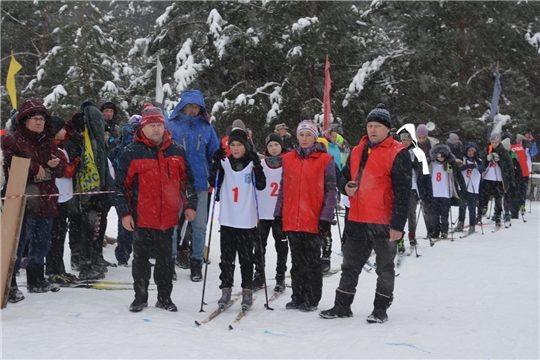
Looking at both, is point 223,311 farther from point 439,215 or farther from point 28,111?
point 439,215

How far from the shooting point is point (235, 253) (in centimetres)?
605

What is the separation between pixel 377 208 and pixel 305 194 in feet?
2.77

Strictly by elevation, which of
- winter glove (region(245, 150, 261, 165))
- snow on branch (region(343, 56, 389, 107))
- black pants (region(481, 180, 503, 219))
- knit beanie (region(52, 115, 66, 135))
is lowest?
black pants (region(481, 180, 503, 219))

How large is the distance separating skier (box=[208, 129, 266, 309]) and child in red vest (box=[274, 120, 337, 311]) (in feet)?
1.26

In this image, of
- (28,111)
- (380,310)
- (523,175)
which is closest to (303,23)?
(523,175)

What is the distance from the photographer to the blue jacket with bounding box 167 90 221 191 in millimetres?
7371

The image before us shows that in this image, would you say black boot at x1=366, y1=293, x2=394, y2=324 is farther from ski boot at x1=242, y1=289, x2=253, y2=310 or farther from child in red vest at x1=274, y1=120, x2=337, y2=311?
Result: ski boot at x1=242, y1=289, x2=253, y2=310

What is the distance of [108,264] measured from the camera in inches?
320

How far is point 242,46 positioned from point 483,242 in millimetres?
15176

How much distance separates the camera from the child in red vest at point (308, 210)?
5.97 meters

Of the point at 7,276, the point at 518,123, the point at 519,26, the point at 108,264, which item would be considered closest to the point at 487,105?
the point at 518,123

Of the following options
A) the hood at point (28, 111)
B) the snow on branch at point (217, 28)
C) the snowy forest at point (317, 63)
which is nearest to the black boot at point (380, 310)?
the hood at point (28, 111)

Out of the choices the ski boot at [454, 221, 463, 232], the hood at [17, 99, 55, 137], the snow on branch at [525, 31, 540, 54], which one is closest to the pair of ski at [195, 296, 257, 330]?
the hood at [17, 99, 55, 137]

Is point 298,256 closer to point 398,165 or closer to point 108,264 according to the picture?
point 398,165
